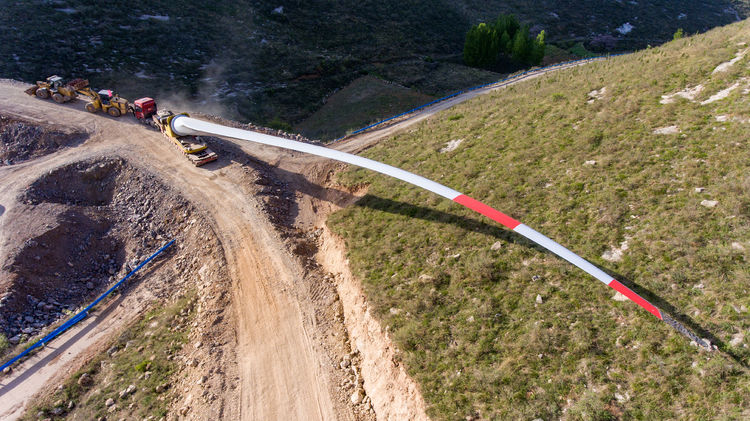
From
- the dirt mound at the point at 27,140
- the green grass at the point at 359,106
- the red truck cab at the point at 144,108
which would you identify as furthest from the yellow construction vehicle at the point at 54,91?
the green grass at the point at 359,106

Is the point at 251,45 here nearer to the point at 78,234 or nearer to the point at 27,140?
the point at 27,140

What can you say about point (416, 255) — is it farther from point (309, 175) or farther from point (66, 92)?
point (66, 92)

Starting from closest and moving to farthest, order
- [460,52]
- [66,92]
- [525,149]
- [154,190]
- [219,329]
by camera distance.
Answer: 1. [219,329]
2. [525,149]
3. [154,190]
4. [66,92]
5. [460,52]

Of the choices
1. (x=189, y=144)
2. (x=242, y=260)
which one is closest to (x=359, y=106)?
(x=189, y=144)

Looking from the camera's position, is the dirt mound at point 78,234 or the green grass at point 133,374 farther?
the dirt mound at point 78,234

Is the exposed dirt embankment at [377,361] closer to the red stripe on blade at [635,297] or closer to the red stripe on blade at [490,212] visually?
the red stripe on blade at [490,212]

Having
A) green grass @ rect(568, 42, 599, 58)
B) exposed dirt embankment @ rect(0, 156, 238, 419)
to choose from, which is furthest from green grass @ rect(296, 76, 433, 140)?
green grass @ rect(568, 42, 599, 58)

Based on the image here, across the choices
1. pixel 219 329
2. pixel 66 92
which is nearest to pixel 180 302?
pixel 219 329
